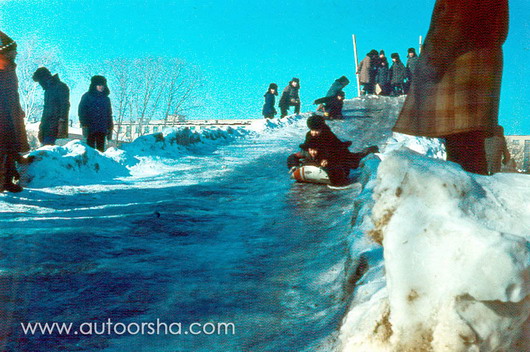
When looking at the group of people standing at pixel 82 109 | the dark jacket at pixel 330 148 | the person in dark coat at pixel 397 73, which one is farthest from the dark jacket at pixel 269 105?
the dark jacket at pixel 330 148

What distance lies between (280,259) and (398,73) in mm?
19819

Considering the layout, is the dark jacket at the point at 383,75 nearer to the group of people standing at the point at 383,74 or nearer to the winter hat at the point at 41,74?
the group of people standing at the point at 383,74

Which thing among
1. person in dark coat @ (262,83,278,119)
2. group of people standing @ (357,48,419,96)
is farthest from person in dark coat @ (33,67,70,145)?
group of people standing @ (357,48,419,96)

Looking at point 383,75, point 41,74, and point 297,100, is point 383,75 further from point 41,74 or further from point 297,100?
point 41,74

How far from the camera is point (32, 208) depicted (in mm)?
4801

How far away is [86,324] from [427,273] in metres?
1.64

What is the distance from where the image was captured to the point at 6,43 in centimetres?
520

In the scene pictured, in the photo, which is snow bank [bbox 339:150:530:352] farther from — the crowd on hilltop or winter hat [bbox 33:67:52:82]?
the crowd on hilltop

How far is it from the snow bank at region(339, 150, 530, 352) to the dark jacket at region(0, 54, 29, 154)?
15.2ft

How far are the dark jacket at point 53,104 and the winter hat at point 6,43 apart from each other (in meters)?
3.65

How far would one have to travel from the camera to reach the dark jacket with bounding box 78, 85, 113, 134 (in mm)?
8586

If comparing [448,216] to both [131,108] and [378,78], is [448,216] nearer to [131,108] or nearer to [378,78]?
[378,78]

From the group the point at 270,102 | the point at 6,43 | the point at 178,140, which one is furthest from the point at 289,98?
the point at 6,43

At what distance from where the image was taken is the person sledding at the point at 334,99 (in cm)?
1608
